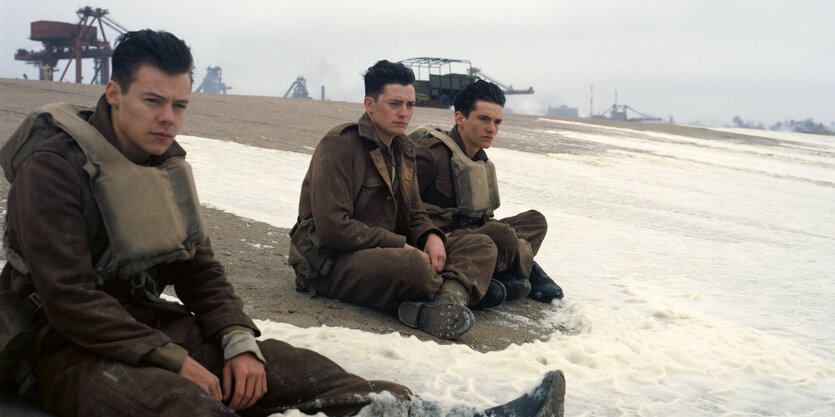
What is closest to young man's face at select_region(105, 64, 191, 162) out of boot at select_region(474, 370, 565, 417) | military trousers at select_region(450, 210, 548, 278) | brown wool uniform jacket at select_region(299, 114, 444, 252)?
boot at select_region(474, 370, 565, 417)

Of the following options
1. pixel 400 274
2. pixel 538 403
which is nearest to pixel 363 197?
Answer: pixel 400 274

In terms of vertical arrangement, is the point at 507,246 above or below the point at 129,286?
below

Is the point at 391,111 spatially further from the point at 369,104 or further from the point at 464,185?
the point at 464,185

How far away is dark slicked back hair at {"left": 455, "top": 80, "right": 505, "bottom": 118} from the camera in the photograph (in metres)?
4.61

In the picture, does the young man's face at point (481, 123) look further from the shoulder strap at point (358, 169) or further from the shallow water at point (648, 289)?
the shallow water at point (648, 289)

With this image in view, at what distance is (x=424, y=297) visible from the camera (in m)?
3.83

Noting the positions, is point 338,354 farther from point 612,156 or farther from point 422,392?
point 612,156

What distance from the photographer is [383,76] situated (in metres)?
3.96

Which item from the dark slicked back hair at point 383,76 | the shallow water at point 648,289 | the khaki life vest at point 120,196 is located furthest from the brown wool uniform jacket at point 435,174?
the khaki life vest at point 120,196

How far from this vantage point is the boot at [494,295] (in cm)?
427

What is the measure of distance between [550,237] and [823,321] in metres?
2.65

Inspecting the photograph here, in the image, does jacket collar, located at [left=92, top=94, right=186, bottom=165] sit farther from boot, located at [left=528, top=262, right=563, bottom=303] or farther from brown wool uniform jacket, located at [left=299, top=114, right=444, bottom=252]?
boot, located at [left=528, top=262, right=563, bottom=303]

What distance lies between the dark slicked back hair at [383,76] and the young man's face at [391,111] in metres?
0.03

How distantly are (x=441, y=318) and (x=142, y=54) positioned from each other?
2108 millimetres
